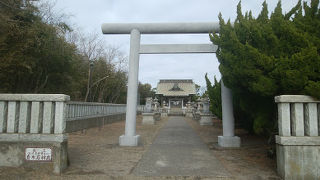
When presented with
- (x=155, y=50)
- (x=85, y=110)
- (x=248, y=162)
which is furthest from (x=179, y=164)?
(x=85, y=110)

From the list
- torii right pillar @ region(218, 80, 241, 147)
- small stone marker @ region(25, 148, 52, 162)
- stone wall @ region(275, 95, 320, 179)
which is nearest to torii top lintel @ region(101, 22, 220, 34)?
torii right pillar @ region(218, 80, 241, 147)

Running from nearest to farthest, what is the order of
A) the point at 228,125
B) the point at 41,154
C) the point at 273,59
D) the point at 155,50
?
1. the point at 41,154
2. the point at 273,59
3. the point at 228,125
4. the point at 155,50

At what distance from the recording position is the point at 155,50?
8273 mm

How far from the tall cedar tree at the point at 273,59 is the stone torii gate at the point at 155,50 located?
1501 millimetres

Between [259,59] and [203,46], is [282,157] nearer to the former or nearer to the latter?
[259,59]

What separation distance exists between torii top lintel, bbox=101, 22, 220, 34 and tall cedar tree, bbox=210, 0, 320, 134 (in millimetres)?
1548

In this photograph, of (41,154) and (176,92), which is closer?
(41,154)

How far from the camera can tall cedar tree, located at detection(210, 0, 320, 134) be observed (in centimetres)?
441

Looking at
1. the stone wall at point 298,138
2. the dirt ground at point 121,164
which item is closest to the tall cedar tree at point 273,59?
the stone wall at point 298,138

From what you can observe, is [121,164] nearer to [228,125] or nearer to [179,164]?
[179,164]

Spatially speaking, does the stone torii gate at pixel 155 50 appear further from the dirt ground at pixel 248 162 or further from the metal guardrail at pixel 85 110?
the metal guardrail at pixel 85 110

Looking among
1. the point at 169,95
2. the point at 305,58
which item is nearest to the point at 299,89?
the point at 305,58

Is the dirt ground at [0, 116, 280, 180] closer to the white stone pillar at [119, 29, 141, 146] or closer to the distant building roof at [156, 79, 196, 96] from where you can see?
the white stone pillar at [119, 29, 141, 146]

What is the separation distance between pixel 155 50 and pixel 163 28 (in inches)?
32.1
